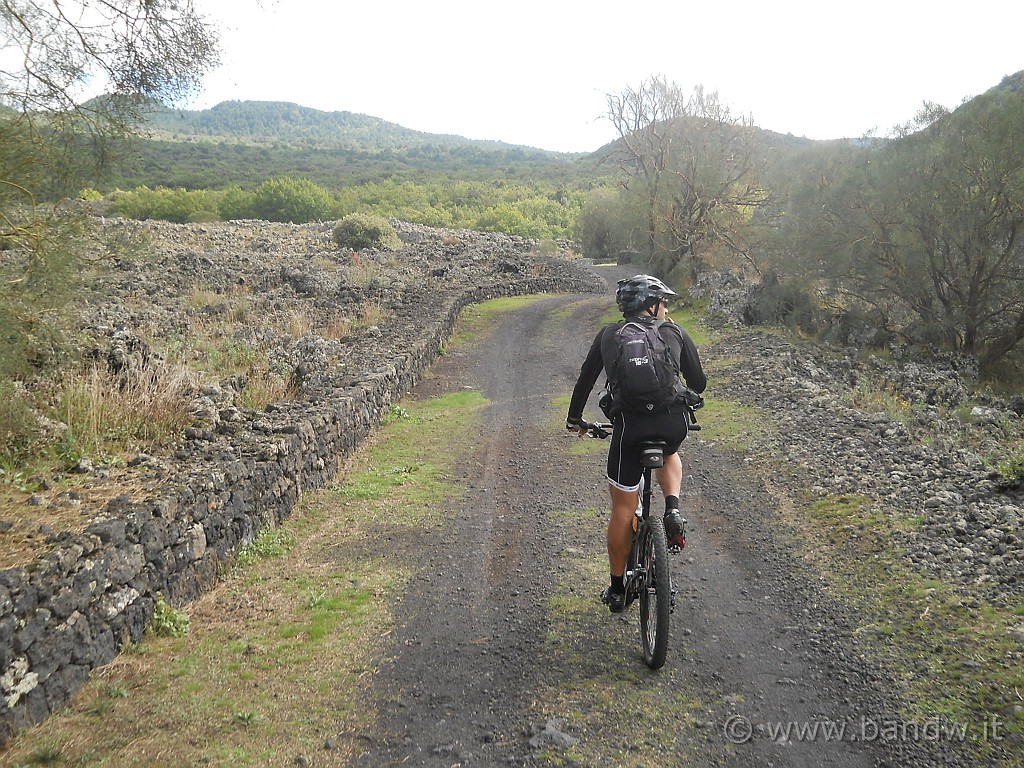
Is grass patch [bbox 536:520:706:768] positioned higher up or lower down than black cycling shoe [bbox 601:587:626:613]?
lower down

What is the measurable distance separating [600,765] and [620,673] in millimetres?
774

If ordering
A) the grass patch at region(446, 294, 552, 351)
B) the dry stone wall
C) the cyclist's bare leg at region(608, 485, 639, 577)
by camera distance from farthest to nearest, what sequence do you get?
the grass patch at region(446, 294, 552, 351), the cyclist's bare leg at region(608, 485, 639, 577), the dry stone wall

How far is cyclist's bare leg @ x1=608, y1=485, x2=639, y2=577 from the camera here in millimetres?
→ 4305

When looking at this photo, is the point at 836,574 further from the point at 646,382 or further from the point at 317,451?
the point at 317,451

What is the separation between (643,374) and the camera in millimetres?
4020

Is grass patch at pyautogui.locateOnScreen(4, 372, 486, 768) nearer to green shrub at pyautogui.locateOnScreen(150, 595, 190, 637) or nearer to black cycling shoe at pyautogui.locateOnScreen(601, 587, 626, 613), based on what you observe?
green shrub at pyautogui.locateOnScreen(150, 595, 190, 637)

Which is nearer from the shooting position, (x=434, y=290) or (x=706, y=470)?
(x=706, y=470)

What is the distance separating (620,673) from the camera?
4164mm

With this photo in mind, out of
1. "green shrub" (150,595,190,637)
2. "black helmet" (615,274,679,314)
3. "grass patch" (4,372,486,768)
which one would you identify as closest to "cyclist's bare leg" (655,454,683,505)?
"black helmet" (615,274,679,314)

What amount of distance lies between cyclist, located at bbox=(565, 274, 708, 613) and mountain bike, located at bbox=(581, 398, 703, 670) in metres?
0.05

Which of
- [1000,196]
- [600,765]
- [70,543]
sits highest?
[1000,196]

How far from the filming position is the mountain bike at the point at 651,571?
13.0 feet

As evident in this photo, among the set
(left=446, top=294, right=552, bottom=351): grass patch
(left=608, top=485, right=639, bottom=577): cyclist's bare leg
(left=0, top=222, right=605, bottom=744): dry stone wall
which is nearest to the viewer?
(left=0, top=222, right=605, bottom=744): dry stone wall

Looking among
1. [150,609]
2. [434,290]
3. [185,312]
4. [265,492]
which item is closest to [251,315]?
[185,312]
